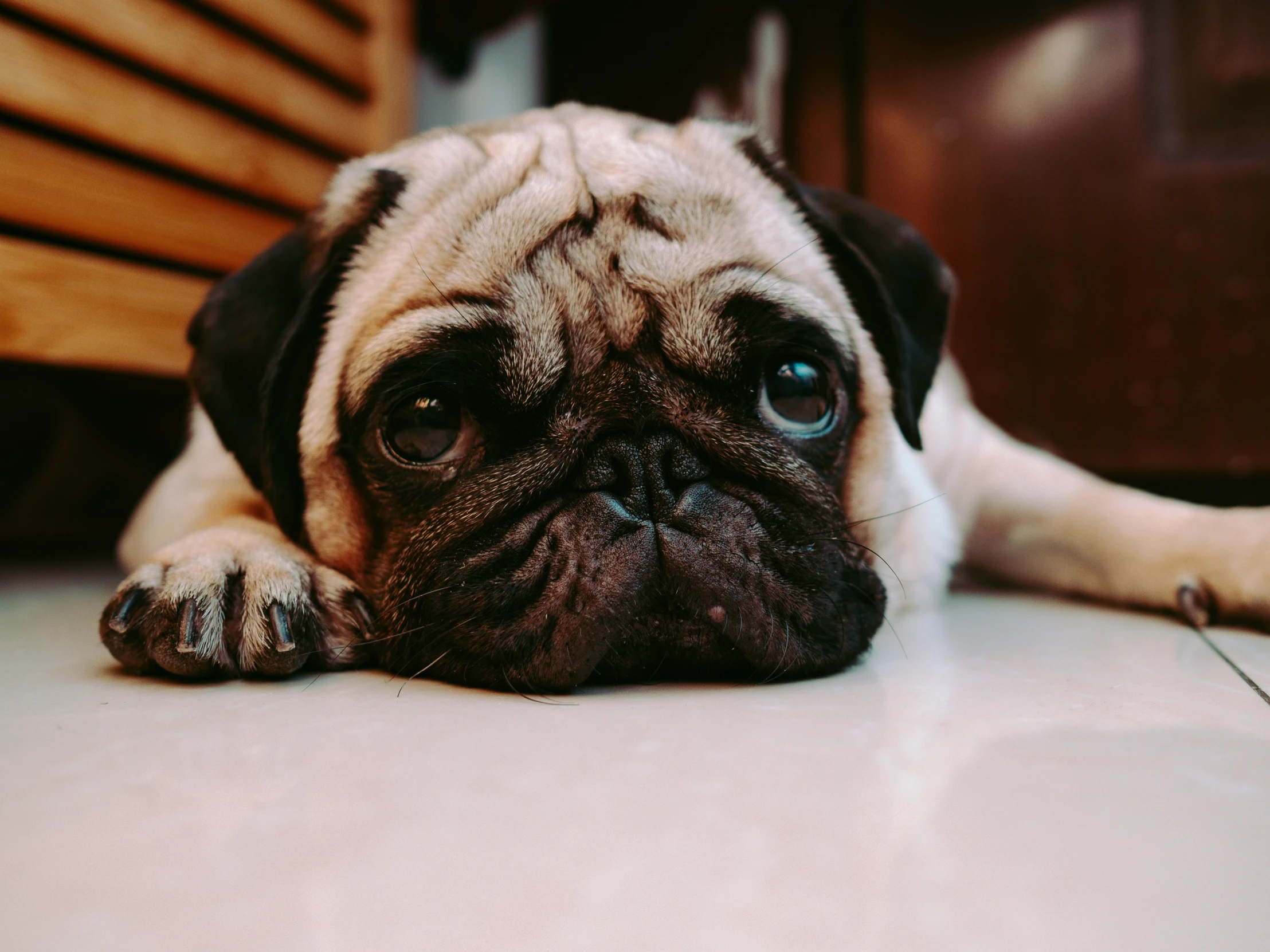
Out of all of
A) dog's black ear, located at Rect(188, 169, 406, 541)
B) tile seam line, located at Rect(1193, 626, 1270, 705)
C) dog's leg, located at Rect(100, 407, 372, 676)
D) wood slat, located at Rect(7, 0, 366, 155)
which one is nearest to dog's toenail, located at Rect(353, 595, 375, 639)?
dog's leg, located at Rect(100, 407, 372, 676)

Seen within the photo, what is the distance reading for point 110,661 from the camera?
67.4 inches

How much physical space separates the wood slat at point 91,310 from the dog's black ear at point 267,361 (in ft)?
3.59

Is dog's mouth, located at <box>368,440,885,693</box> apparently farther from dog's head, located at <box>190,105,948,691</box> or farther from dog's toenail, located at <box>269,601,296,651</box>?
dog's toenail, located at <box>269,601,296,651</box>

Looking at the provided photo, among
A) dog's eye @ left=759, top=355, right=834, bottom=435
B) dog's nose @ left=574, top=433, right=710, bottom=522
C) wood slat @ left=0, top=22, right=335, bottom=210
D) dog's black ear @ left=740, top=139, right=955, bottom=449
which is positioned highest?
wood slat @ left=0, top=22, right=335, bottom=210

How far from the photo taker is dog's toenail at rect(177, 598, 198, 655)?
1522mm

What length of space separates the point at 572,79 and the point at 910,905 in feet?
19.4

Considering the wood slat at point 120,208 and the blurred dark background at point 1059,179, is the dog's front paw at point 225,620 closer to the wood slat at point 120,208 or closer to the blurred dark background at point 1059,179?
the wood slat at point 120,208

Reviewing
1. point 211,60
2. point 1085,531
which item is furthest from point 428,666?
point 211,60

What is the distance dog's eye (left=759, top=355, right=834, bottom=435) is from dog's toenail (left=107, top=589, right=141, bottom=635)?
3.85 feet

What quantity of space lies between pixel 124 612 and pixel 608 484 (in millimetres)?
856

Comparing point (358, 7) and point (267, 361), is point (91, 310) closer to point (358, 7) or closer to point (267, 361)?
point (267, 361)

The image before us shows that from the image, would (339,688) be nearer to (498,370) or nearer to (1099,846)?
(498,370)

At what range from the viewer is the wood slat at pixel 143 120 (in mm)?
2699

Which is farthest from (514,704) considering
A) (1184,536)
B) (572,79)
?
(572,79)
